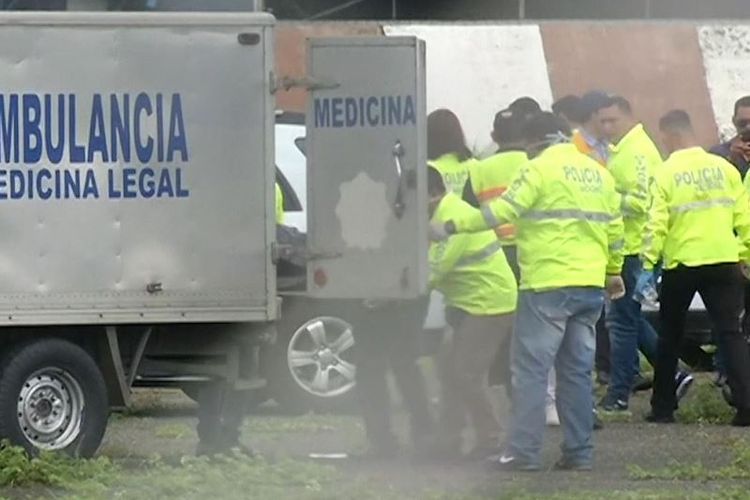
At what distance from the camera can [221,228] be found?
1116 centimetres

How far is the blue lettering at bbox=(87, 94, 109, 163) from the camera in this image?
→ 36.0 feet

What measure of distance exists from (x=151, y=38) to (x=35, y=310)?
1459mm

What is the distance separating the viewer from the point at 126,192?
434 inches

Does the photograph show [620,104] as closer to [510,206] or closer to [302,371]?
[510,206]

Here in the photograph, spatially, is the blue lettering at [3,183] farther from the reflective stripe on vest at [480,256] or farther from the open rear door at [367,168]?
the reflective stripe on vest at [480,256]

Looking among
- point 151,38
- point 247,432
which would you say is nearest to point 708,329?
point 247,432

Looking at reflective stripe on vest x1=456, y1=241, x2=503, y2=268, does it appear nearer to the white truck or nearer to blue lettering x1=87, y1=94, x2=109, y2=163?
the white truck

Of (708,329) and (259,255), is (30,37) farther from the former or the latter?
(708,329)

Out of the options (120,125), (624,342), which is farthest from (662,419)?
(120,125)

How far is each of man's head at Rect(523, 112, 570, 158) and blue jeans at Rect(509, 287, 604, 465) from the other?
81cm

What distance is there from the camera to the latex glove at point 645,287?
14211 millimetres

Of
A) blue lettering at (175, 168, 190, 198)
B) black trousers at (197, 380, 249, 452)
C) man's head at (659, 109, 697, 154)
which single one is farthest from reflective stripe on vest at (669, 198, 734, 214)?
blue lettering at (175, 168, 190, 198)

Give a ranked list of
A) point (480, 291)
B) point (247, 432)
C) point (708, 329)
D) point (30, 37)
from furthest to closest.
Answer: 1. point (708, 329)
2. point (247, 432)
3. point (480, 291)
4. point (30, 37)

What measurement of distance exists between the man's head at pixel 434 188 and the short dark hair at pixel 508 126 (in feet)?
1.99
